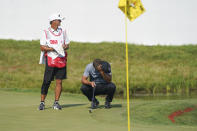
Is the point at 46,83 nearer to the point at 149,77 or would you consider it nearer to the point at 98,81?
the point at 98,81

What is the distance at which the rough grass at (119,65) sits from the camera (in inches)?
690

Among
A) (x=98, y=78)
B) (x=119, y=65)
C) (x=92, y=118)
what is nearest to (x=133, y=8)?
(x=92, y=118)

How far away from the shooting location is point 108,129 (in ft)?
22.6

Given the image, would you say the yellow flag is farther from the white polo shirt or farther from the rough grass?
the rough grass

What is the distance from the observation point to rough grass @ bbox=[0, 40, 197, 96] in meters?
17.5

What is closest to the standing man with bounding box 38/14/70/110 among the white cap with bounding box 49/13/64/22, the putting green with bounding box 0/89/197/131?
the white cap with bounding box 49/13/64/22

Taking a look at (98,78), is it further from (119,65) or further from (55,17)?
(119,65)

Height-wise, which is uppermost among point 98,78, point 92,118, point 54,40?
point 54,40

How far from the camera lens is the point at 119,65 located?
26.0 meters

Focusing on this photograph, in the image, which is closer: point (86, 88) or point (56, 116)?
point (56, 116)

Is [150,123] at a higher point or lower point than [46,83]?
lower

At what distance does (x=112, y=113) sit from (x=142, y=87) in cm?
885

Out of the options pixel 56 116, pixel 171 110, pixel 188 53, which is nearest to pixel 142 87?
pixel 171 110

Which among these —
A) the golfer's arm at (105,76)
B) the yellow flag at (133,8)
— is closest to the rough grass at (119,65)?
the golfer's arm at (105,76)
